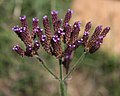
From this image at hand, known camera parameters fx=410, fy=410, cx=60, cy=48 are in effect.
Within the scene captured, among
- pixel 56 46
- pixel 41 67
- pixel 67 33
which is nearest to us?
pixel 56 46

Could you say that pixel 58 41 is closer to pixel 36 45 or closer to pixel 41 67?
pixel 36 45

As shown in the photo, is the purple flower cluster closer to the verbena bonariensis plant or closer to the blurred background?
the verbena bonariensis plant

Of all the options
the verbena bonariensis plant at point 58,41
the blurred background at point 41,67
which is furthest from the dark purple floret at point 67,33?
the blurred background at point 41,67

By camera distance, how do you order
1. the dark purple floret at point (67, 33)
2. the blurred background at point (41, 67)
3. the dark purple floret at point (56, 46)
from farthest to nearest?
the blurred background at point (41, 67)
the dark purple floret at point (67, 33)
the dark purple floret at point (56, 46)

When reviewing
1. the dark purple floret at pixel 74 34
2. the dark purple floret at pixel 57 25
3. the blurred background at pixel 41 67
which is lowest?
the blurred background at pixel 41 67

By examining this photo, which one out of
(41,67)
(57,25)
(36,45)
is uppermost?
(57,25)

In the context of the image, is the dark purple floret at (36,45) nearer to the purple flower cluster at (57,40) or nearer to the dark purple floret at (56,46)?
the purple flower cluster at (57,40)

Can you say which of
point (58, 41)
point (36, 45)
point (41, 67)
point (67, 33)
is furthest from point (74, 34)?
point (41, 67)

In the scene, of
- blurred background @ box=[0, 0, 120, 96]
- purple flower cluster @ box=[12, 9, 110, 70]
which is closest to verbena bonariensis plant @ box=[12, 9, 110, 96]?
purple flower cluster @ box=[12, 9, 110, 70]

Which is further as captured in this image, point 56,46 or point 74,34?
point 74,34
